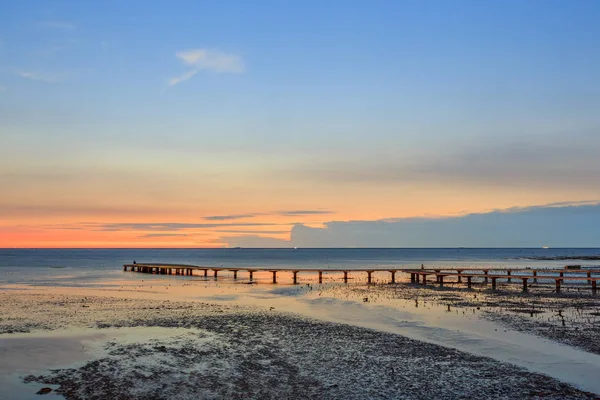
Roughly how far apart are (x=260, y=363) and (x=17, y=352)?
29.6 feet

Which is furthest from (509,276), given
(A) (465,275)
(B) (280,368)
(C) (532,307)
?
(B) (280,368)

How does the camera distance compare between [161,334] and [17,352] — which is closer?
[17,352]

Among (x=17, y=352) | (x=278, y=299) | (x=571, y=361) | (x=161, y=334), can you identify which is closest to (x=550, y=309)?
(x=571, y=361)

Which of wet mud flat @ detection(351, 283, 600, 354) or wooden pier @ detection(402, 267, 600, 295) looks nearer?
wet mud flat @ detection(351, 283, 600, 354)

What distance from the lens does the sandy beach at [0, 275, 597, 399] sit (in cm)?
1305

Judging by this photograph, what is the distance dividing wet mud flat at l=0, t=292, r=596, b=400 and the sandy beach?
40 mm

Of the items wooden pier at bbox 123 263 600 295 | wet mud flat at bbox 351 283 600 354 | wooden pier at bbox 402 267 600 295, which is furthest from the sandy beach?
wooden pier at bbox 123 263 600 295

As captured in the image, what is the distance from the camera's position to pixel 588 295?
36312 millimetres

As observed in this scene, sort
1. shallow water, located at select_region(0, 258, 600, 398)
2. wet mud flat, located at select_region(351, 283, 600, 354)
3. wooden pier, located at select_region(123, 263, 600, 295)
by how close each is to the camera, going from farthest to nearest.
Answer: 1. wooden pier, located at select_region(123, 263, 600, 295)
2. wet mud flat, located at select_region(351, 283, 600, 354)
3. shallow water, located at select_region(0, 258, 600, 398)

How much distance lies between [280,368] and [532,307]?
20567mm

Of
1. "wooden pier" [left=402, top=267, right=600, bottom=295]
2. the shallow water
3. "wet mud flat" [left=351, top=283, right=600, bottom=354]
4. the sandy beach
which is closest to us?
the sandy beach

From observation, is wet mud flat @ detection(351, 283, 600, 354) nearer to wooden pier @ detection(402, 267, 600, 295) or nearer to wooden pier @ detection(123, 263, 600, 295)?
wooden pier @ detection(402, 267, 600, 295)

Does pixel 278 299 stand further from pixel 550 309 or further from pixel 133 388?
pixel 133 388

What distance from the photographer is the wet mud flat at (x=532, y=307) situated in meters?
20.6
